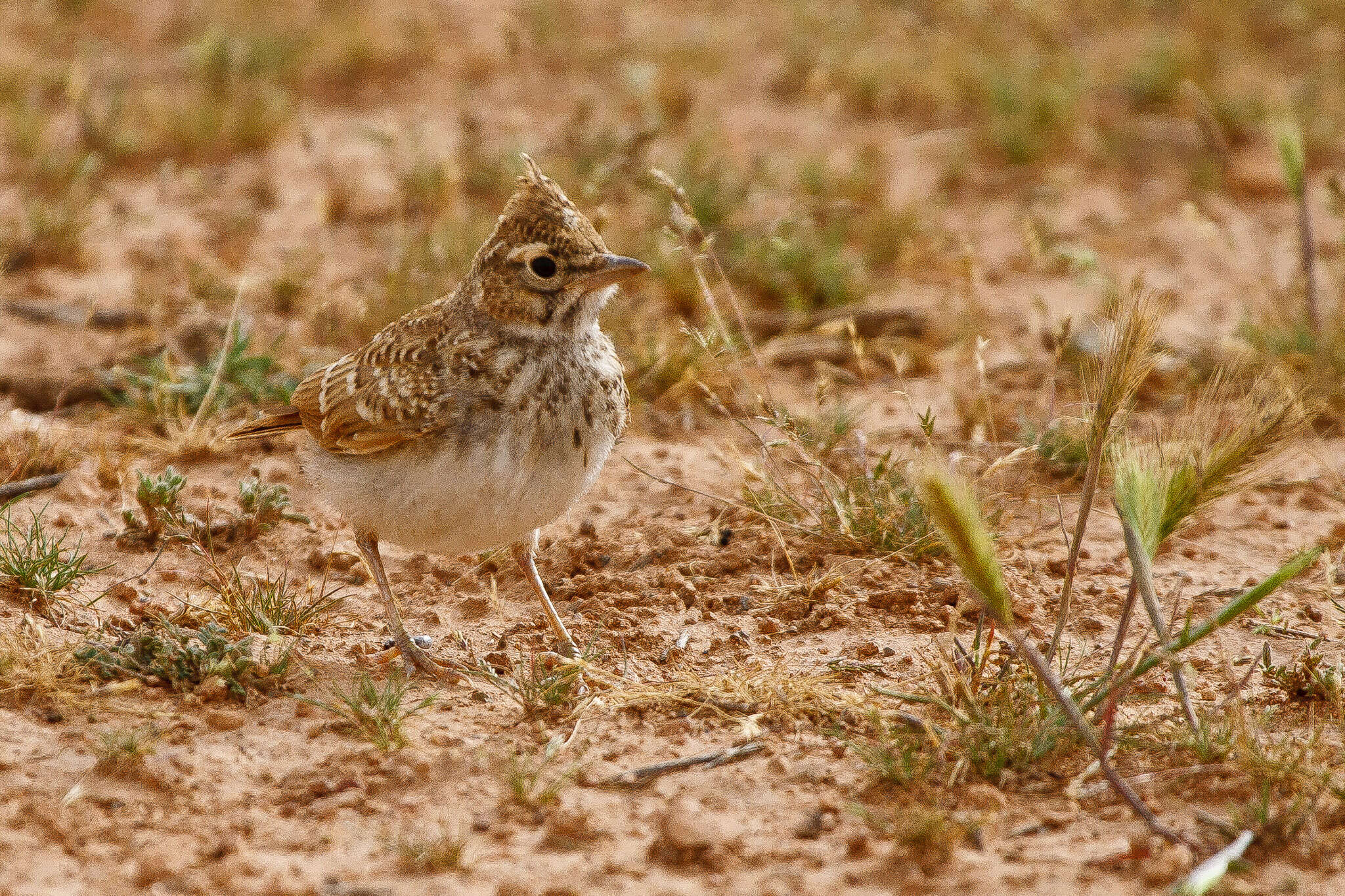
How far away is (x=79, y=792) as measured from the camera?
3816 mm

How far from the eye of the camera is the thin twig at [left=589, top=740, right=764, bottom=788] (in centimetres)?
397

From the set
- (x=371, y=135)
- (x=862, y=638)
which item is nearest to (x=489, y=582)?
(x=862, y=638)

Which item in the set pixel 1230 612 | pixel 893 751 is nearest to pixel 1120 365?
pixel 1230 612

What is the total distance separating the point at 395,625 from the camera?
15.7 feet

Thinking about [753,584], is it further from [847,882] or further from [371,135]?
[371,135]

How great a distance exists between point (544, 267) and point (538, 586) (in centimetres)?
110

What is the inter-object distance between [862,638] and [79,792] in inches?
95.0

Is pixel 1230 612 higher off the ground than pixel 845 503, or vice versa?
pixel 1230 612

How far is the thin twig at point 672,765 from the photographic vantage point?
156 inches

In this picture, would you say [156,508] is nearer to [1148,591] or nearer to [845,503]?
[845,503]

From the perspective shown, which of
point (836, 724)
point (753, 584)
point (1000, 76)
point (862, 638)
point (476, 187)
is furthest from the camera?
point (1000, 76)

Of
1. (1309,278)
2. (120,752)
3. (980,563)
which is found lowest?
(120,752)

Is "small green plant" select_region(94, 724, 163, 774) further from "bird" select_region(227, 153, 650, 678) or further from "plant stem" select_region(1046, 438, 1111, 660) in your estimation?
"plant stem" select_region(1046, 438, 1111, 660)

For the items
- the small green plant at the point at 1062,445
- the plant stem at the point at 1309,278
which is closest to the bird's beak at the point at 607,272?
the small green plant at the point at 1062,445
